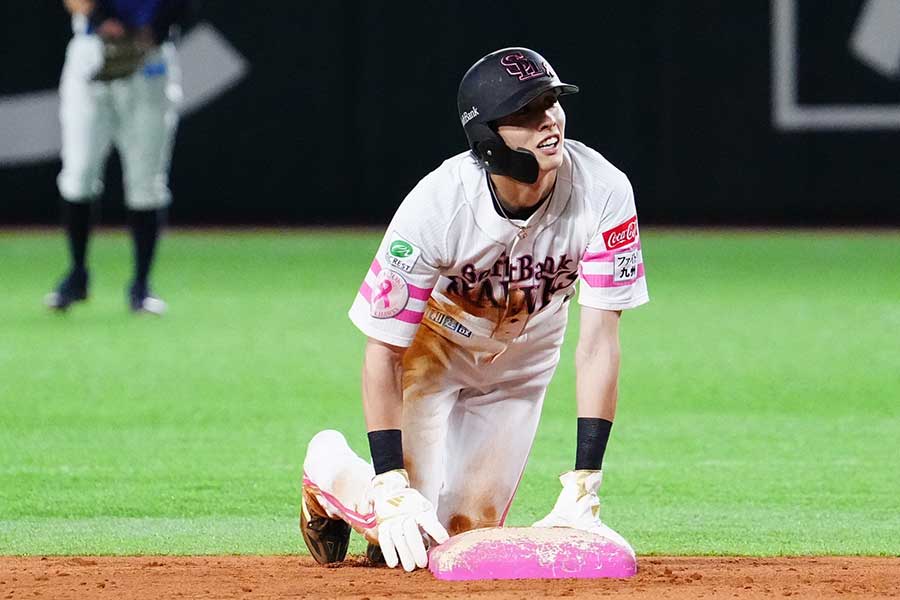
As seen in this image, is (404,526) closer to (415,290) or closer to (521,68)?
(415,290)

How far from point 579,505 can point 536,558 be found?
28cm

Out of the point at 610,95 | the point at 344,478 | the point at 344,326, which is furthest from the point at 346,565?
the point at 610,95

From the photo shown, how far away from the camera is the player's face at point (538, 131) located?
15.1ft

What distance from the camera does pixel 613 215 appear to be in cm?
477

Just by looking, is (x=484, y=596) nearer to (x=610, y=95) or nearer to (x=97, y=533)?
(x=97, y=533)

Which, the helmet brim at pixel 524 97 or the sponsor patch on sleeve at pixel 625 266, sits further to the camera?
the sponsor patch on sleeve at pixel 625 266

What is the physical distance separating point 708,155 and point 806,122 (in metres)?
Answer: 0.90

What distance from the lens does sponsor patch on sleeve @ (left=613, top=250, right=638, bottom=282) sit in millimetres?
4738

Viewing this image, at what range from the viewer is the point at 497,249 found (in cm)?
476

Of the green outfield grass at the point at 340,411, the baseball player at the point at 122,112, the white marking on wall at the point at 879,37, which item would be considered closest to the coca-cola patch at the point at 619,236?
the green outfield grass at the point at 340,411

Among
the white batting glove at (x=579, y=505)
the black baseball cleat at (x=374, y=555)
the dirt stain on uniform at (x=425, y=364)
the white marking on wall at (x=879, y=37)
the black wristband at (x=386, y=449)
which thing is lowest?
the black baseball cleat at (x=374, y=555)

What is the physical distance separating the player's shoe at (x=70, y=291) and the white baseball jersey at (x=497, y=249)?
5737mm

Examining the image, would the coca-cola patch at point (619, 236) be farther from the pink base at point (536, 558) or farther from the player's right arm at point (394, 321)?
the pink base at point (536, 558)

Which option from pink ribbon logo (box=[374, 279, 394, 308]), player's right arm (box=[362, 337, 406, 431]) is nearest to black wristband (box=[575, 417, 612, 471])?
player's right arm (box=[362, 337, 406, 431])
